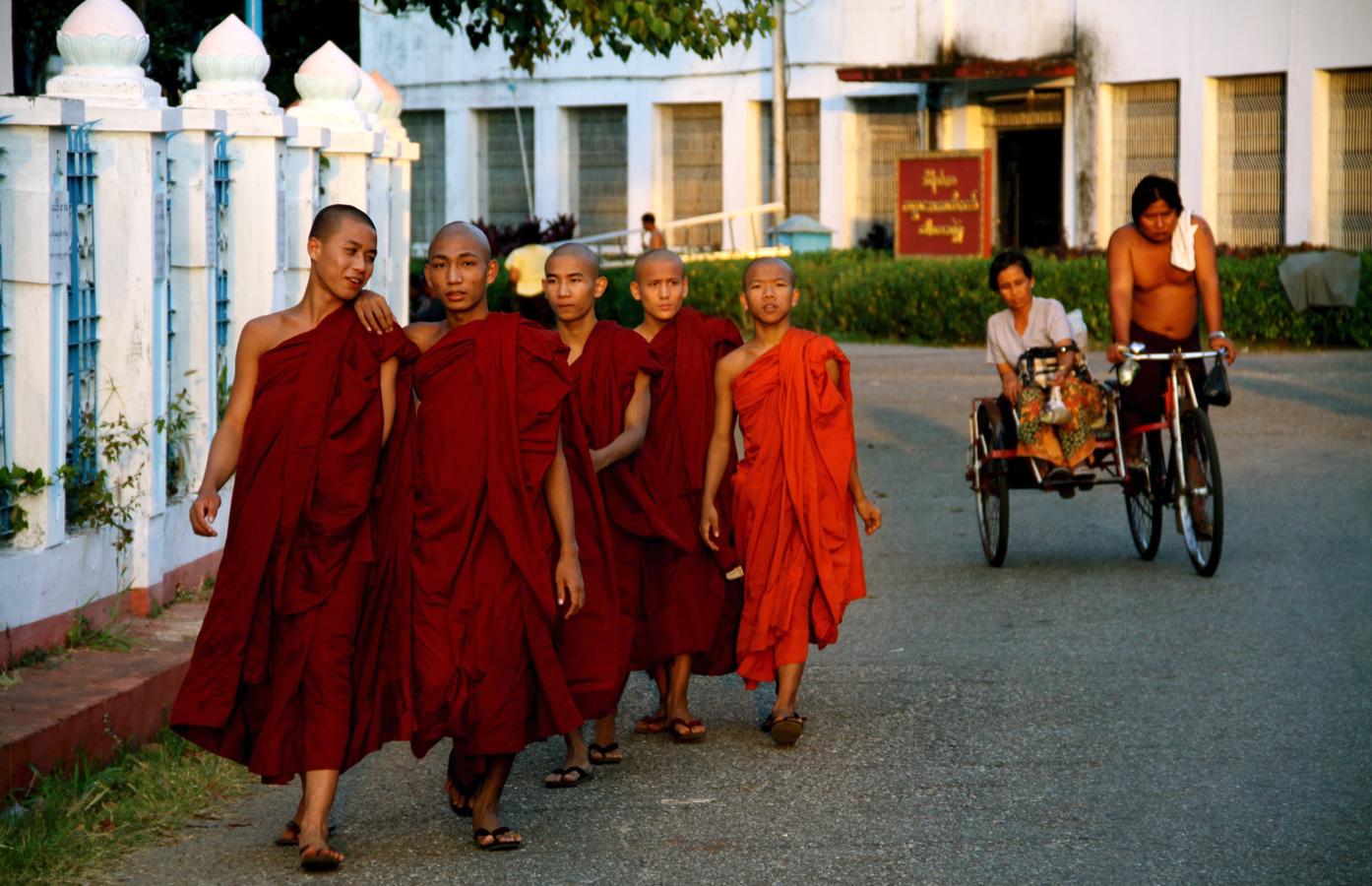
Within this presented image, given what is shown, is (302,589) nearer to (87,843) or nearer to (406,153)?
(87,843)

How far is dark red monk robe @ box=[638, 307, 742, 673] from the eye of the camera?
269 inches

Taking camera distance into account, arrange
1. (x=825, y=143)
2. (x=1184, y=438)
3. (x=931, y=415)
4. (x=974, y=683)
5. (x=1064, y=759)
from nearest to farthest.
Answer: (x=1064, y=759), (x=974, y=683), (x=1184, y=438), (x=931, y=415), (x=825, y=143)

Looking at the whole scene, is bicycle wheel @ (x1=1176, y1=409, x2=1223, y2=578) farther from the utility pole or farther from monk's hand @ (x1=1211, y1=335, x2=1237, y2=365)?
the utility pole

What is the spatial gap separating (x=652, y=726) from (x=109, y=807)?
1865 mm

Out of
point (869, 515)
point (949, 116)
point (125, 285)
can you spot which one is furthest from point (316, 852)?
point (949, 116)

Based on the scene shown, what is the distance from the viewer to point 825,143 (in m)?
30.9

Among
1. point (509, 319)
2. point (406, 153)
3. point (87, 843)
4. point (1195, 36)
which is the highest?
point (1195, 36)

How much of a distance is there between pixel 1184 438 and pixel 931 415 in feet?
24.5

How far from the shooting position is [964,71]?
27141 millimetres

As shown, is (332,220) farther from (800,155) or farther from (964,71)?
(800,155)

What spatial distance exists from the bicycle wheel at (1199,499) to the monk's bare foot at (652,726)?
11.0ft

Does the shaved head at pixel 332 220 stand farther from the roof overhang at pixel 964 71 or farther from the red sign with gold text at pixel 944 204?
the roof overhang at pixel 964 71

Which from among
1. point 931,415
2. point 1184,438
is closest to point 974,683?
point 1184,438

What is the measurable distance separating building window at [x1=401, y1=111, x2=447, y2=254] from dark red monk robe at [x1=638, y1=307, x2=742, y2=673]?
28.5 meters
